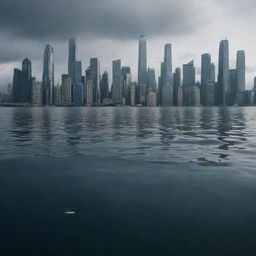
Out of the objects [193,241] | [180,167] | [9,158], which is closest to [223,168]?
[180,167]

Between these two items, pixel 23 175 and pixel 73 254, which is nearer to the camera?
pixel 73 254

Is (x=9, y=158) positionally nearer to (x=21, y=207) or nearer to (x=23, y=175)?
(x=23, y=175)

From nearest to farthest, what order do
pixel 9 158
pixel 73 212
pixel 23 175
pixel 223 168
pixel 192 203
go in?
pixel 73 212
pixel 192 203
pixel 23 175
pixel 223 168
pixel 9 158

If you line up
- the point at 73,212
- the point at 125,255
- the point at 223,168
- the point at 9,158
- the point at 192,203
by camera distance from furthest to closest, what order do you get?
the point at 9,158, the point at 223,168, the point at 192,203, the point at 73,212, the point at 125,255

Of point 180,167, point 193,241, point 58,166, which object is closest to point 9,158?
point 58,166

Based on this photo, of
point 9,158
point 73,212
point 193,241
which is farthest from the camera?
point 9,158

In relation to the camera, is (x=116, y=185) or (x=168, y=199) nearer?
(x=168, y=199)

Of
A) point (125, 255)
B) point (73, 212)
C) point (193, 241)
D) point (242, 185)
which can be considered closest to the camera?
point (125, 255)

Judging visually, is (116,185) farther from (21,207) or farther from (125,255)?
(125,255)

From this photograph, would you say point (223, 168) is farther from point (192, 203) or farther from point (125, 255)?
point (125, 255)
